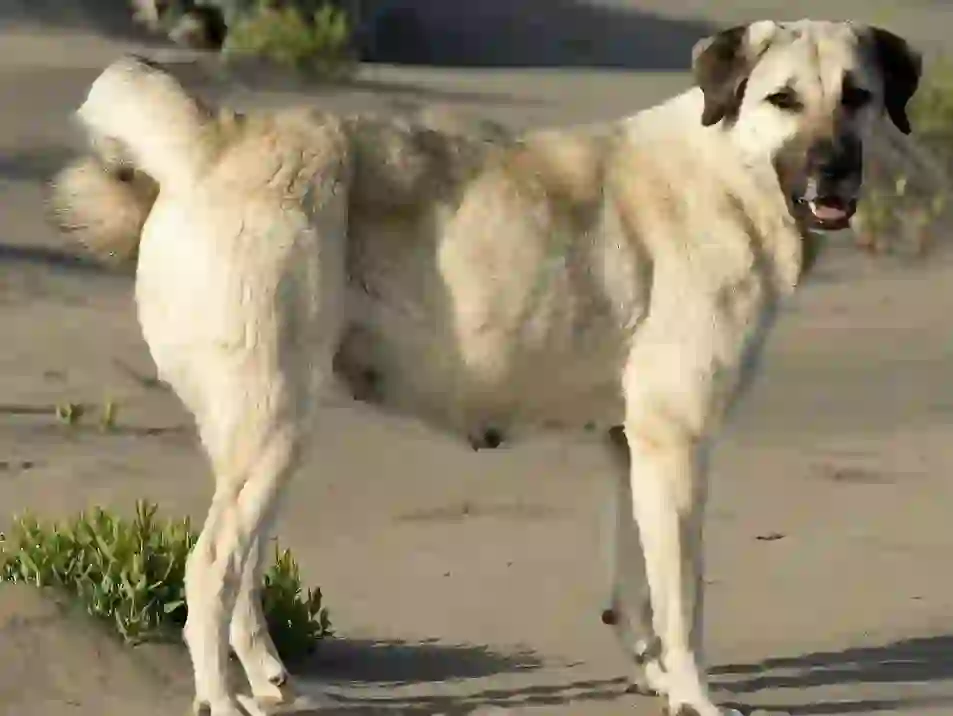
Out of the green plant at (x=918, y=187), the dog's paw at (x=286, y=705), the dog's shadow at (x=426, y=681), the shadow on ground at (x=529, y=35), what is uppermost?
the dog's paw at (x=286, y=705)

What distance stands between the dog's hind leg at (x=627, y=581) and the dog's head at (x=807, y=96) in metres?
0.99

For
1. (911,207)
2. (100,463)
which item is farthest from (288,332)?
(911,207)

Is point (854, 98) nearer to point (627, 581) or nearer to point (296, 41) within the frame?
point (627, 581)

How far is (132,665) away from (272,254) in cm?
129

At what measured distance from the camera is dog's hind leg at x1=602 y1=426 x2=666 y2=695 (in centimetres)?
530

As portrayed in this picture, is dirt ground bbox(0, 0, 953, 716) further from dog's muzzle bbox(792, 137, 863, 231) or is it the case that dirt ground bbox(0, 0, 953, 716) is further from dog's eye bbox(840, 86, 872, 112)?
dog's eye bbox(840, 86, 872, 112)

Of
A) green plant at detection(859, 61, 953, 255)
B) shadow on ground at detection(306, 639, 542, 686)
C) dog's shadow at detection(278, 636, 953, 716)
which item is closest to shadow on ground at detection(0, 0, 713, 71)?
green plant at detection(859, 61, 953, 255)

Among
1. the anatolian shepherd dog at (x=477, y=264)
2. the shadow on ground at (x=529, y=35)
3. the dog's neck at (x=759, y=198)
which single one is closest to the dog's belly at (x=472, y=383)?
the anatolian shepherd dog at (x=477, y=264)

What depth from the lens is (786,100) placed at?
4.73m

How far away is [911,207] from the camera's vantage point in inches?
562

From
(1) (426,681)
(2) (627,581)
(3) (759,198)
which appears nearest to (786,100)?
Answer: (3) (759,198)

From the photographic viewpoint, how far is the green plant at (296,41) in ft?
66.0

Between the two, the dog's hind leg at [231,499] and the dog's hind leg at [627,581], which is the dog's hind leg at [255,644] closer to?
the dog's hind leg at [231,499]

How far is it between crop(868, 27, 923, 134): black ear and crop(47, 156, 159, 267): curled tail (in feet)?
6.88
